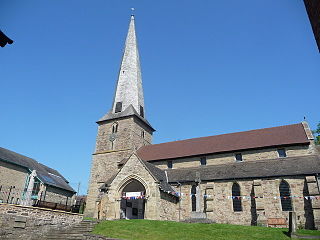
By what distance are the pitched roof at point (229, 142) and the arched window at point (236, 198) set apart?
4.61 meters

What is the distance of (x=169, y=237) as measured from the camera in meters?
14.2

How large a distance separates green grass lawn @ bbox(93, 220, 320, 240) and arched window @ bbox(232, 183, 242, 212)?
676 centimetres

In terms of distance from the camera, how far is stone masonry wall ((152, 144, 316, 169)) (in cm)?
2414

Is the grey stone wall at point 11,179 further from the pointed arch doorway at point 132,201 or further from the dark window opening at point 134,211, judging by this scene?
the dark window opening at point 134,211

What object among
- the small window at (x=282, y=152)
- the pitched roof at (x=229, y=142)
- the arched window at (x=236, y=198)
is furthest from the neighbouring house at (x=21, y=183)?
the small window at (x=282, y=152)

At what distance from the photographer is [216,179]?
78.5 ft

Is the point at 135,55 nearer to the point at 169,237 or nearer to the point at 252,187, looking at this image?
the point at 252,187

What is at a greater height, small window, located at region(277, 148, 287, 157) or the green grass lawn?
small window, located at region(277, 148, 287, 157)

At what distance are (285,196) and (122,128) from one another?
67.7 ft

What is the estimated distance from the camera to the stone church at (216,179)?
828 inches

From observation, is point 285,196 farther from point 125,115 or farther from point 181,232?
point 125,115

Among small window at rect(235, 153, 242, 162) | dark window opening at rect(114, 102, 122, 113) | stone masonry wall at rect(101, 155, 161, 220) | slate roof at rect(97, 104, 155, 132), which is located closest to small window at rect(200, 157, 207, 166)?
small window at rect(235, 153, 242, 162)

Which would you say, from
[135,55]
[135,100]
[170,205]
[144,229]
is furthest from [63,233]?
[135,55]

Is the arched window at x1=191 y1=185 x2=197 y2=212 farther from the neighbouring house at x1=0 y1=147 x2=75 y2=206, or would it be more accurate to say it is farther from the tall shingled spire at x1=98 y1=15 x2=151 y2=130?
the tall shingled spire at x1=98 y1=15 x2=151 y2=130
